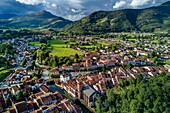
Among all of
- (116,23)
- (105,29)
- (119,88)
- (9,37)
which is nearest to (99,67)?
(119,88)

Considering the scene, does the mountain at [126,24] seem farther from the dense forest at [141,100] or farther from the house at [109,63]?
the dense forest at [141,100]

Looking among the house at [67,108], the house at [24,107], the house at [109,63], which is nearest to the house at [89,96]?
the house at [67,108]

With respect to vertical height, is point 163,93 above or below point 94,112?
above

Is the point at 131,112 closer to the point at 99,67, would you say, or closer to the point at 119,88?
the point at 119,88

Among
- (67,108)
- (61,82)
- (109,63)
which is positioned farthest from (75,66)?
(67,108)

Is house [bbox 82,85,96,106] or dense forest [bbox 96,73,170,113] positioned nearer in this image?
dense forest [bbox 96,73,170,113]

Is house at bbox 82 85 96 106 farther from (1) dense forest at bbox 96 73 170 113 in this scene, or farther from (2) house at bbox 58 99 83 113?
(2) house at bbox 58 99 83 113

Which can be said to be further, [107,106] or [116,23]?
[116,23]

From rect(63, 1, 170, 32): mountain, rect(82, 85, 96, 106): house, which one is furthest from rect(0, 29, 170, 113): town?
rect(63, 1, 170, 32): mountain
